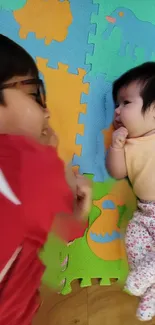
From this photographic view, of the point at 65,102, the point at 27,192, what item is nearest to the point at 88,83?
the point at 65,102

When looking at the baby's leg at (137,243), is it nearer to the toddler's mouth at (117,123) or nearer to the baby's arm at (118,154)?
the baby's arm at (118,154)

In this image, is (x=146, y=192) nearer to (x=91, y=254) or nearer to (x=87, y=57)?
(x=91, y=254)

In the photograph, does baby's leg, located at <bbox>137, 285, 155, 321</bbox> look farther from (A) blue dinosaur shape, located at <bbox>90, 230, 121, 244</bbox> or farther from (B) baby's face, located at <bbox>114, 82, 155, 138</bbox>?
(B) baby's face, located at <bbox>114, 82, 155, 138</bbox>

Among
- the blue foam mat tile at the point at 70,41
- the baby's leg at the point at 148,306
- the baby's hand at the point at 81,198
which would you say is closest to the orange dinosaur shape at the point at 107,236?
the baby's leg at the point at 148,306

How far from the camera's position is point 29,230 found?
65cm

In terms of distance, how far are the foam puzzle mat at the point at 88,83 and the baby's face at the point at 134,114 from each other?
68 millimetres

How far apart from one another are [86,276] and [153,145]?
0.39m

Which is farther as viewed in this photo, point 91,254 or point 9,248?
point 91,254

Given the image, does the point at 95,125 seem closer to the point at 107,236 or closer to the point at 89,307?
the point at 107,236

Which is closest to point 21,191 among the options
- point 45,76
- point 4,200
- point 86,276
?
point 4,200

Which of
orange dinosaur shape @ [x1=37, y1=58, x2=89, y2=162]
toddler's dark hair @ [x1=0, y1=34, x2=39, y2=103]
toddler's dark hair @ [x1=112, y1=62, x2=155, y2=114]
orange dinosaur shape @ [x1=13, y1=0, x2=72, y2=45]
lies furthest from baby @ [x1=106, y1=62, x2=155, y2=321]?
toddler's dark hair @ [x1=0, y1=34, x2=39, y2=103]

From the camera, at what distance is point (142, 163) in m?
1.17

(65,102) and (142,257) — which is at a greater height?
(65,102)

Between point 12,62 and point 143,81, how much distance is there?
0.51 meters
